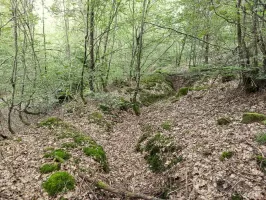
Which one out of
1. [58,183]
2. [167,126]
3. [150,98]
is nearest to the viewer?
[58,183]

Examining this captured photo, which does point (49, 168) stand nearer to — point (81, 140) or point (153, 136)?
point (81, 140)

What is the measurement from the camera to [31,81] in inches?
387

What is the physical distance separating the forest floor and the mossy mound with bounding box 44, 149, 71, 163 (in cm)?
16

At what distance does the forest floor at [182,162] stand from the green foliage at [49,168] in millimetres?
117

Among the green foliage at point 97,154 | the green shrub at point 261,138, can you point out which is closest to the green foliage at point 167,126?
the green foliage at point 97,154

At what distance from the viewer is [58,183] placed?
4453mm

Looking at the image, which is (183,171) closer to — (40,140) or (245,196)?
(245,196)

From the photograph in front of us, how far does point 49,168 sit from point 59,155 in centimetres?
62

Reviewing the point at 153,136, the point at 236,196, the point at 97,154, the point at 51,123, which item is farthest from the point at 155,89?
the point at 236,196

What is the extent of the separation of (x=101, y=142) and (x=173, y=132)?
8.86 feet

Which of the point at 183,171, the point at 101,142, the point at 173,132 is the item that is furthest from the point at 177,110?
the point at 183,171

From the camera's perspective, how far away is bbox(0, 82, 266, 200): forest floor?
4.14 m

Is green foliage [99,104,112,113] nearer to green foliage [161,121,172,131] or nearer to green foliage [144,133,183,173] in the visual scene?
green foliage [161,121,172,131]

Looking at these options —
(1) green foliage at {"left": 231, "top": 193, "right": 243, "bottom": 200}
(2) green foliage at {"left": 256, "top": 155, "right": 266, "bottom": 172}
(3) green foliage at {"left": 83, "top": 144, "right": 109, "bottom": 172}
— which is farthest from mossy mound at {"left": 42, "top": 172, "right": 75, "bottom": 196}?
(2) green foliage at {"left": 256, "top": 155, "right": 266, "bottom": 172}
